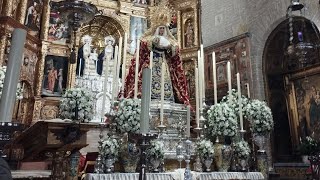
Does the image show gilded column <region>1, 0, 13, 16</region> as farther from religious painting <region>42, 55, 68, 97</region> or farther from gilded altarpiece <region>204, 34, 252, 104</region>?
gilded altarpiece <region>204, 34, 252, 104</region>

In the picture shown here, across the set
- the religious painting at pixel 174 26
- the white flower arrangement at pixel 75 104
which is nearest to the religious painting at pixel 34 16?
the religious painting at pixel 174 26

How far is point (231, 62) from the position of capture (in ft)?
31.0

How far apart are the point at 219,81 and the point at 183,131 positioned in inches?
244

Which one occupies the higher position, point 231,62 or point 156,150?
point 231,62

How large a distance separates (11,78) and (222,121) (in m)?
3.27

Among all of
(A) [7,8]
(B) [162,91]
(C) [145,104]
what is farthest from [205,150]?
(A) [7,8]

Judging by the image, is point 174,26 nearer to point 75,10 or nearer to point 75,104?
point 75,10

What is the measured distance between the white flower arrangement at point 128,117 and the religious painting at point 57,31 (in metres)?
7.56

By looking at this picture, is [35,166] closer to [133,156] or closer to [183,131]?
[133,156]

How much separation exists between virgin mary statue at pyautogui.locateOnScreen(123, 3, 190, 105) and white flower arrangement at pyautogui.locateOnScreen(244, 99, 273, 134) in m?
1.07

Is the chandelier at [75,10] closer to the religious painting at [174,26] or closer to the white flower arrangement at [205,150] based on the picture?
the white flower arrangement at [205,150]

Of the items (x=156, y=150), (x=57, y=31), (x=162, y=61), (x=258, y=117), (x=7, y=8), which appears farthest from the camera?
(x=57, y=31)

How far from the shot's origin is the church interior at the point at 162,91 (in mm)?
3273

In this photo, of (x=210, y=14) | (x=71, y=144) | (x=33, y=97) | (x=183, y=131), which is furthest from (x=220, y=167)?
(x=210, y=14)
